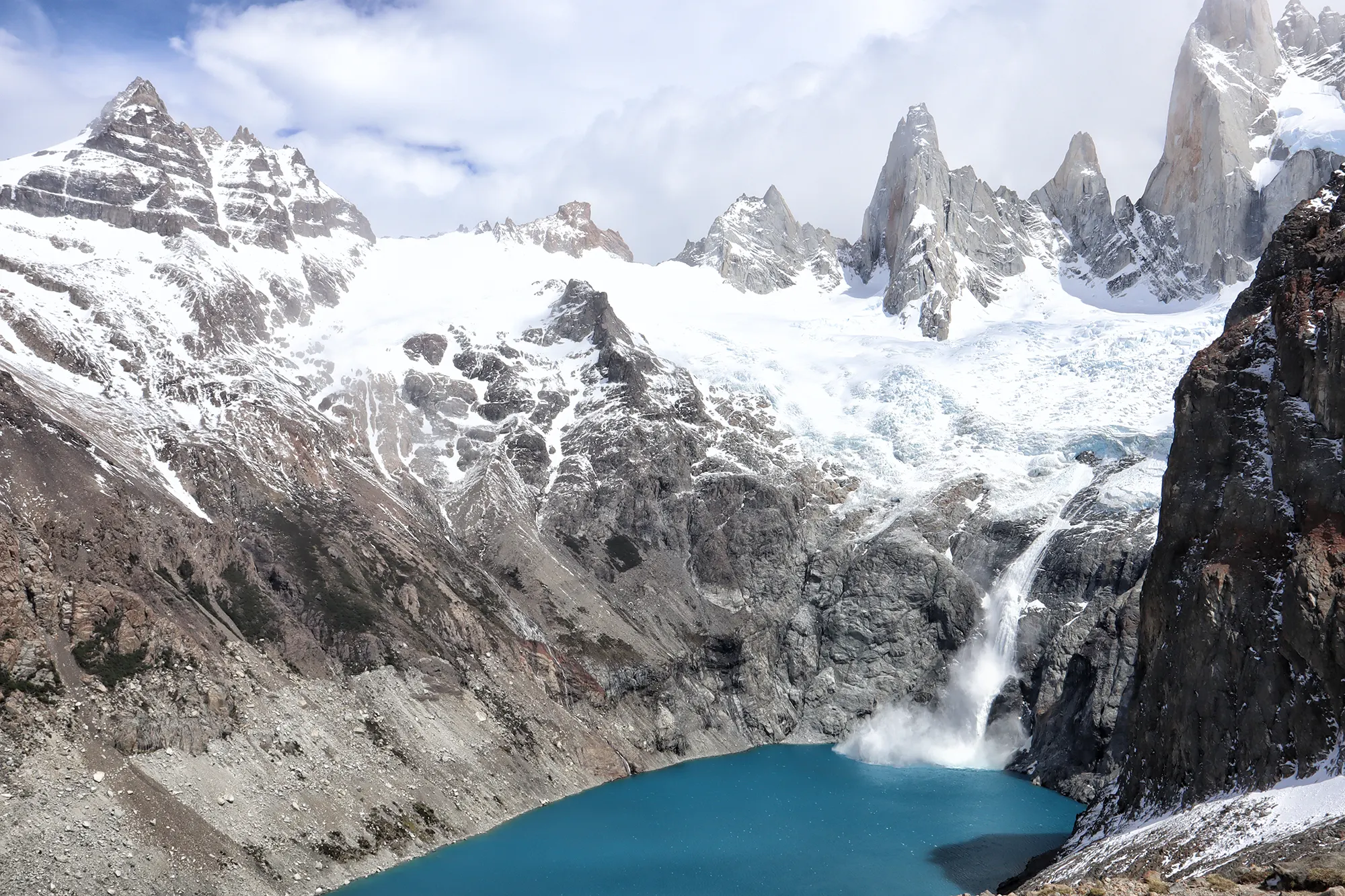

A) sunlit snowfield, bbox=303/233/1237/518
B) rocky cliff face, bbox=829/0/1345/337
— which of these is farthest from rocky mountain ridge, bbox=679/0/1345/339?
sunlit snowfield, bbox=303/233/1237/518

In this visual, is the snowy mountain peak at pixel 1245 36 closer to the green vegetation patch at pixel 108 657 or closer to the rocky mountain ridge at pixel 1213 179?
the rocky mountain ridge at pixel 1213 179

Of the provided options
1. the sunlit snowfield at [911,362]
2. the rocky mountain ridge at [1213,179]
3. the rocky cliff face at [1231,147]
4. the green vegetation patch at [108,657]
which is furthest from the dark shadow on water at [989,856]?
the rocky cliff face at [1231,147]

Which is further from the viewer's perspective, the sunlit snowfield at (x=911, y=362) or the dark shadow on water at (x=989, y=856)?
the sunlit snowfield at (x=911, y=362)

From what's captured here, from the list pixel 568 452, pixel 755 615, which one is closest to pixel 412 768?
pixel 755 615

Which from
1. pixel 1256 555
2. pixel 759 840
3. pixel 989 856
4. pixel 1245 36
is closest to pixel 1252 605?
pixel 1256 555

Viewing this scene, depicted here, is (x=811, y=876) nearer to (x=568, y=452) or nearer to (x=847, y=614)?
(x=847, y=614)

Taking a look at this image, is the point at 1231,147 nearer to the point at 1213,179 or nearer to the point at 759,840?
the point at 1213,179

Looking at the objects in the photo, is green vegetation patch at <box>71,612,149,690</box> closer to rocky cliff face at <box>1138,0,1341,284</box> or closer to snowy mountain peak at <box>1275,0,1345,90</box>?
rocky cliff face at <box>1138,0,1341,284</box>

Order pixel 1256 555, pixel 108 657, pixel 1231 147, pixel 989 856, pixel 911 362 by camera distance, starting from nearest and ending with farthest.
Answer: pixel 1256 555
pixel 108 657
pixel 989 856
pixel 911 362
pixel 1231 147
